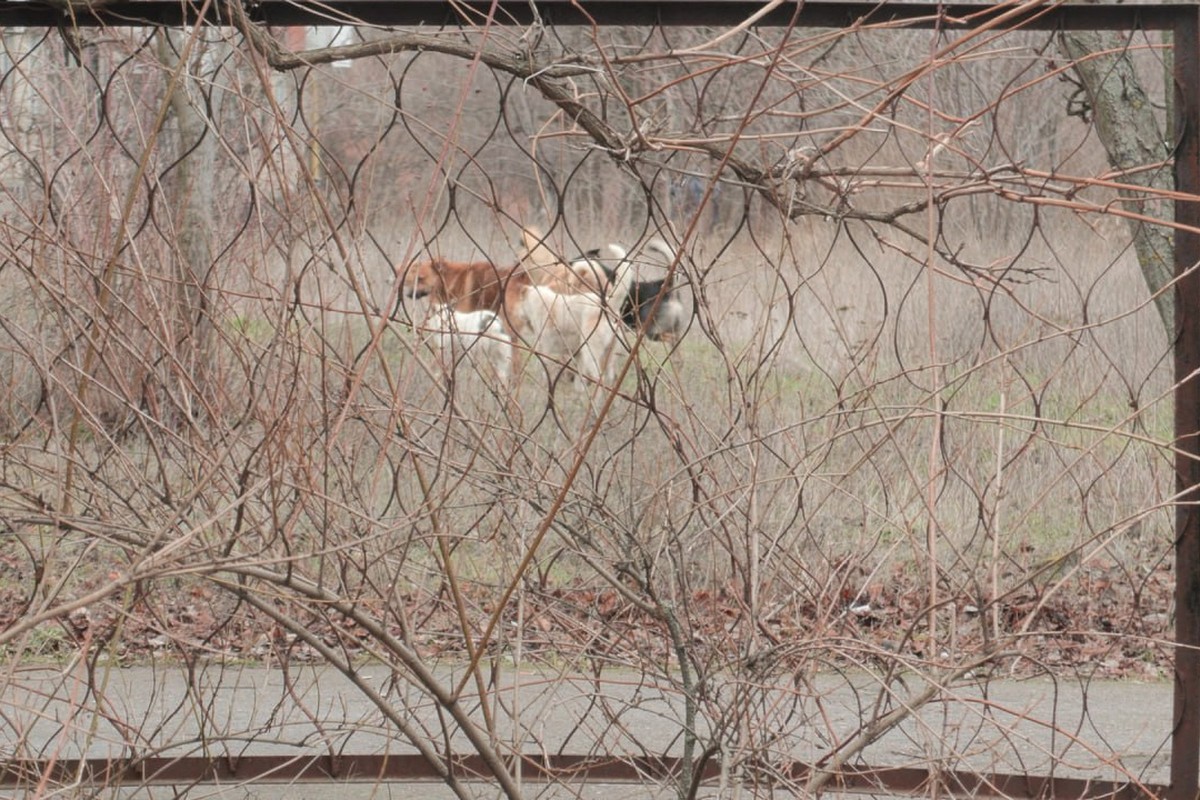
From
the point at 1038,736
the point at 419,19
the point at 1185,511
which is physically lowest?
the point at 1038,736

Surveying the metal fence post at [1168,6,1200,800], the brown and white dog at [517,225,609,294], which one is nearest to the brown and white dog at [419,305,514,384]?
the brown and white dog at [517,225,609,294]

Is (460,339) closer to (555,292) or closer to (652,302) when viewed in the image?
(652,302)

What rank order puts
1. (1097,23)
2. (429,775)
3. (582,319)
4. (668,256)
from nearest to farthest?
(1097,23), (668,256), (429,775), (582,319)

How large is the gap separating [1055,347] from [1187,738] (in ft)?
18.7

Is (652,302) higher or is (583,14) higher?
(583,14)

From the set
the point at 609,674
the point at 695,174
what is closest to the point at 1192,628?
the point at 695,174

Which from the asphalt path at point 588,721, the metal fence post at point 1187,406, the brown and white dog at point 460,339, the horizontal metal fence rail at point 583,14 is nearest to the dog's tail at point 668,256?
the brown and white dog at point 460,339

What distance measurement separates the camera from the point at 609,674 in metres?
4.71

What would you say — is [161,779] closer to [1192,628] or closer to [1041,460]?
[1192,628]

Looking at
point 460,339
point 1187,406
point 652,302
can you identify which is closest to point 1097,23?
point 1187,406

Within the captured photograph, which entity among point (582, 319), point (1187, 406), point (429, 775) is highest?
point (582, 319)

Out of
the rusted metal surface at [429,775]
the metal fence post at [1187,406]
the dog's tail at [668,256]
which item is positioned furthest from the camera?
the rusted metal surface at [429,775]

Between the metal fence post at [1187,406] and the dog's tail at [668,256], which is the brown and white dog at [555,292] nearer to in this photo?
the dog's tail at [668,256]

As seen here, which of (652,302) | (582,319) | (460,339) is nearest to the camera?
(652,302)
